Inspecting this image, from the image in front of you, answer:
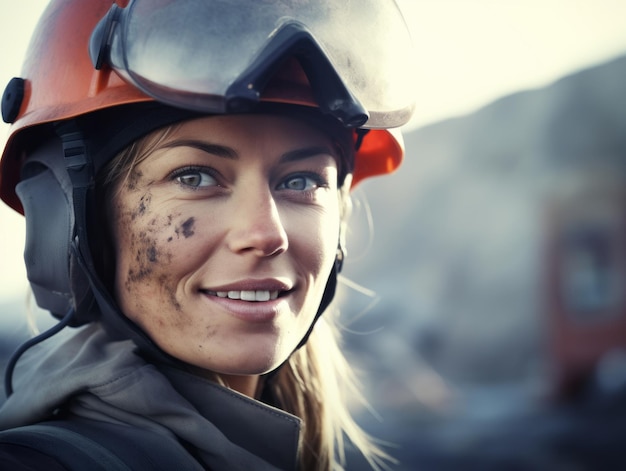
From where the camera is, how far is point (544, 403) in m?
16.1

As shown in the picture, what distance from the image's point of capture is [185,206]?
158 centimetres

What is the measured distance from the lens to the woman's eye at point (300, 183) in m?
1.71

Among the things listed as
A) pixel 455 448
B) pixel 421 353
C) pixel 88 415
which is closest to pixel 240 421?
pixel 88 415

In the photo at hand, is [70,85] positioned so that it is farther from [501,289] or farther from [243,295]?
[501,289]

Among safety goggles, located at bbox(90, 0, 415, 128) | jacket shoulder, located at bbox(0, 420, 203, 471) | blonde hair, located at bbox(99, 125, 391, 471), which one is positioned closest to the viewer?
jacket shoulder, located at bbox(0, 420, 203, 471)

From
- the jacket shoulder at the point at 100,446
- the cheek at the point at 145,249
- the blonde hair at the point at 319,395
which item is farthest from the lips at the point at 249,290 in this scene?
the blonde hair at the point at 319,395

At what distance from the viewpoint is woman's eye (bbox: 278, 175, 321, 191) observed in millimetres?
1715

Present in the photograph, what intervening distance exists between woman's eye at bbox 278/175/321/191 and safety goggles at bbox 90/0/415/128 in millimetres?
207

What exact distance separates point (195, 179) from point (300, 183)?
294 millimetres

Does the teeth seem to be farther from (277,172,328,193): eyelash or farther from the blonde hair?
the blonde hair

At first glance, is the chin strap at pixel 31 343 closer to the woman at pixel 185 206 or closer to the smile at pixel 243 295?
the woman at pixel 185 206

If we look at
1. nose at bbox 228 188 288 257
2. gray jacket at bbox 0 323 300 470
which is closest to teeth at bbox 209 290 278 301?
nose at bbox 228 188 288 257

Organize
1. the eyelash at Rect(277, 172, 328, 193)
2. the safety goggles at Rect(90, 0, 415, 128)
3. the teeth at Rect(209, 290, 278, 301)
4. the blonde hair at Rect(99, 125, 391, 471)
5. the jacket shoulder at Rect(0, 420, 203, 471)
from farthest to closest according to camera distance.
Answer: the blonde hair at Rect(99, 125, 391, 471)
the eyelash at Rect(277, 172, 328, 193)
the teeth at Rect(209, 290, 278, 301)
the safety goggles at Rect(90, 0, 415, 128)
the jacket shoulder at Rect(0, 420, 203, 471)

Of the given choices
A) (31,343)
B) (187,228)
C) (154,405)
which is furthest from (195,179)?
(31,343)
